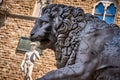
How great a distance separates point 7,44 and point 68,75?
9093 millimetres

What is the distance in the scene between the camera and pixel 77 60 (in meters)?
1.79

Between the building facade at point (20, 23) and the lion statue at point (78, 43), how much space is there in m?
7.96

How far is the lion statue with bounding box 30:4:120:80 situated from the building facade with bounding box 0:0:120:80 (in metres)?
7.96

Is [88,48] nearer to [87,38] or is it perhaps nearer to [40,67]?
[87,38]

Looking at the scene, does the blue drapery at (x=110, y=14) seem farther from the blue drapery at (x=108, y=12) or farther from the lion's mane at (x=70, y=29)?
the lion's mane at (x=70, y=29)

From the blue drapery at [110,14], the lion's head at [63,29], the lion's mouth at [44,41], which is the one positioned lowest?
the blue drapery at [110,14]

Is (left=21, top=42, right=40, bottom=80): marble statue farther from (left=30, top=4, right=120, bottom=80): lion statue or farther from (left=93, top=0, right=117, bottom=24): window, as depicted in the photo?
(left=30, top=4, right=120, bottom=80): lion statue

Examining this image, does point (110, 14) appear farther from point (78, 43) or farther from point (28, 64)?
point (78, 43)

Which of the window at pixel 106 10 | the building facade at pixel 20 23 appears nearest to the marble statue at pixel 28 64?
the building facade at pixel 20 23

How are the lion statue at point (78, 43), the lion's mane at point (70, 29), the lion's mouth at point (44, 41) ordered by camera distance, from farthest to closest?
the lion's mouth at point (44, 41) → the lion's mane at point (70, 29) → the lion statue at point (78, 43)

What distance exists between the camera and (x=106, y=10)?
10859mm

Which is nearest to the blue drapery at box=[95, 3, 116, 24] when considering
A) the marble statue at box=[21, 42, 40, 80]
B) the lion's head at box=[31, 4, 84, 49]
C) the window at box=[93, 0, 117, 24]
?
the window at box=[93, 0, 117, 24]

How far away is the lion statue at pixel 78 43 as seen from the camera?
1.72 metres

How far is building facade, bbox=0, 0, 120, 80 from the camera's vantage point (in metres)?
10.2
